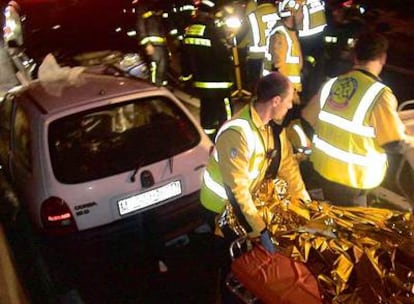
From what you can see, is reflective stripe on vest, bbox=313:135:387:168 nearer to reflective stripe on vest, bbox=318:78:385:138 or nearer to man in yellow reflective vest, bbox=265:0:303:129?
reflective stripe on vest, bbox=318:78:385:138

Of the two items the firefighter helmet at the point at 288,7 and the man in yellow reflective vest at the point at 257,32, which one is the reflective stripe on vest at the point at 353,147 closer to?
the firefighter helmet at the point at 288,7

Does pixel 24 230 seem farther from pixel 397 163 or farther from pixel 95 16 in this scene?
pixel 95 16

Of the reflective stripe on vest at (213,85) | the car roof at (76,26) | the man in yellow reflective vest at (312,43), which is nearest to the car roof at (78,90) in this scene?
the reflective stripe on vest at (213,85)

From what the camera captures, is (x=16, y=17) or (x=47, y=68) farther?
(x=16, y=17)

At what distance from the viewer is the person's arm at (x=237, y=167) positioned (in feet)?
10.8

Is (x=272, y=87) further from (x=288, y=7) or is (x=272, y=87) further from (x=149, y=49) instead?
(x=149, y=49)

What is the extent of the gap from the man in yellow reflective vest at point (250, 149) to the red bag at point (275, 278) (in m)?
0.16

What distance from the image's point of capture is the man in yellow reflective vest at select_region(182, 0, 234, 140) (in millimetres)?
6469

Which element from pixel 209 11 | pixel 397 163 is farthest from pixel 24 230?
pixel 397 163

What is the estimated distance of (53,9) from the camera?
9461mm

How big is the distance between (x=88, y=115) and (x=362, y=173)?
2.21 metres

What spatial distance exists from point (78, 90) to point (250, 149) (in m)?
2.08

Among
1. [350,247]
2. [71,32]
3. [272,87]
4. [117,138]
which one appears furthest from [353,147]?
[71,32]

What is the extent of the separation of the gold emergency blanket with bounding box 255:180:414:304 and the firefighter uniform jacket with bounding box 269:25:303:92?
3.35m
